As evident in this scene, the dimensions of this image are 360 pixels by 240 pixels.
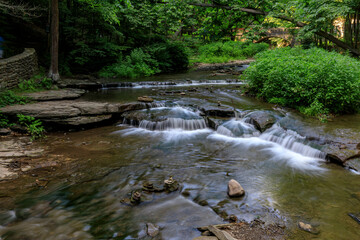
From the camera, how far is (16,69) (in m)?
10.1

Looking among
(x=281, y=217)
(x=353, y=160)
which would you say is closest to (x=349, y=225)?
(x=281, y=217)

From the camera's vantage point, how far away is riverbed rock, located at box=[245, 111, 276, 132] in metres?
7.53

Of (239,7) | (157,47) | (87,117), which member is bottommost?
(87,117)

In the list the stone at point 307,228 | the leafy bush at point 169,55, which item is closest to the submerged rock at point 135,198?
the stone at point 307,228

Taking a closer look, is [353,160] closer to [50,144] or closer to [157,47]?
[50,144]

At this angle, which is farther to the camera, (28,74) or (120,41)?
(120,41)

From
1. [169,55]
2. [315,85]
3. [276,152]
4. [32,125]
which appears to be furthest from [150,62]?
[276,152]

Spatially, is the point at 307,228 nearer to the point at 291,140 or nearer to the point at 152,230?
the point at 152,230

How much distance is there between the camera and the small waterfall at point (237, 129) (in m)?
7.49

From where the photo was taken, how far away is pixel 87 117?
8.09 m

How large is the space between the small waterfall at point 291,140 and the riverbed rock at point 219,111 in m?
1.66

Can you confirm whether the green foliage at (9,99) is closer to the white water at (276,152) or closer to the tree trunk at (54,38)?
the tree trunk at (54,38)

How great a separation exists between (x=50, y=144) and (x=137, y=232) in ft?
15.5

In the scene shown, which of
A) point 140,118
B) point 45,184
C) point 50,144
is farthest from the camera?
point 140,118
